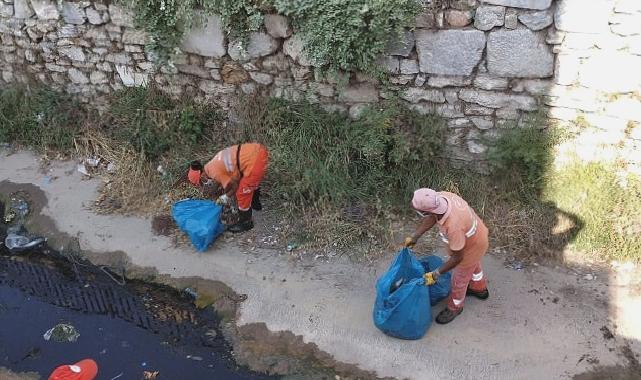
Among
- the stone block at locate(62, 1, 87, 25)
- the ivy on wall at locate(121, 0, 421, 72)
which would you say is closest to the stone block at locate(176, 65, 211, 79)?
the ivy on wall at locate(121, 0, 421, 72)

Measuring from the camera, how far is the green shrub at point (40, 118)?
675cm

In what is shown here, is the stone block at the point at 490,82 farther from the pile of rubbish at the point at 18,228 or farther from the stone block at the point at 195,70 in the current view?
the pile of rubbish at the point at 18,228

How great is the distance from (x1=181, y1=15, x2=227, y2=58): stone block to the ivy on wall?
102mm

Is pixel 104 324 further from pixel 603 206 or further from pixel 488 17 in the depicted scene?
pixel 603 206

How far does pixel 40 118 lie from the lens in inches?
268

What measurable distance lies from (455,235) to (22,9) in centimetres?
568

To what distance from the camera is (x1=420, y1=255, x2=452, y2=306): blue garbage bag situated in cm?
449

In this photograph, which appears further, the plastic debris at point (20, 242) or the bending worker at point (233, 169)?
the plastic debris at point (20, 242)

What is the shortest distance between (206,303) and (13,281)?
1946mm

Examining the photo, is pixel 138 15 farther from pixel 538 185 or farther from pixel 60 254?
pixel 538 185

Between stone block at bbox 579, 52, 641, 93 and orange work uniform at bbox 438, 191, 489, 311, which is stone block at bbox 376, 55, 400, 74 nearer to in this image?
stone block at bbox 579, 52, 641, 93

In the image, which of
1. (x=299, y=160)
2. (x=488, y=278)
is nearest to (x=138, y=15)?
(x=299, y=160)

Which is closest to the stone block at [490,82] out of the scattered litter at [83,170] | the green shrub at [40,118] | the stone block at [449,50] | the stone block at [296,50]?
the stone block at [449,50]

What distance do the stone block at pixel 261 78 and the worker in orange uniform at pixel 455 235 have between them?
246 centimetres
